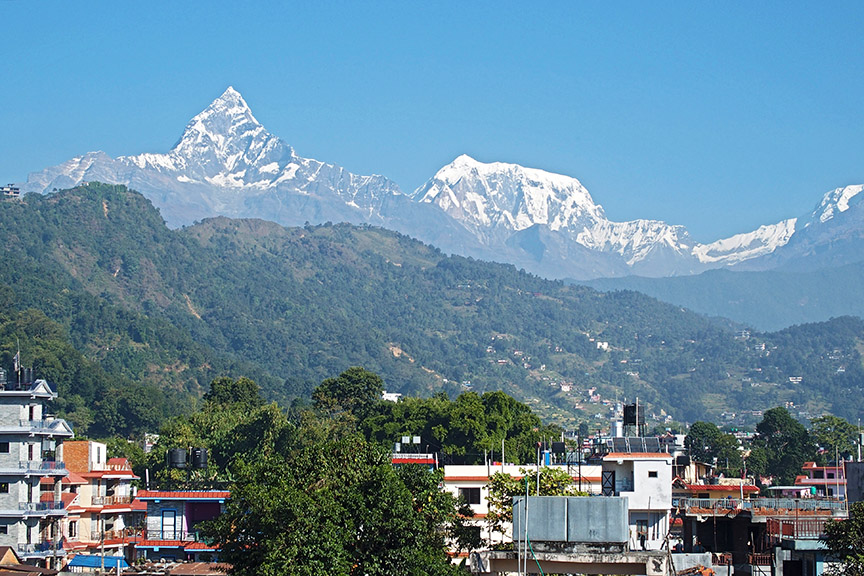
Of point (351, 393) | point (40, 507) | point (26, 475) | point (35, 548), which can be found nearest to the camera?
point (35, 548)

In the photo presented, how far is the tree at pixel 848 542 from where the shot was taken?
48.8 m

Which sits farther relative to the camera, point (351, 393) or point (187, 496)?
point (351, 393)

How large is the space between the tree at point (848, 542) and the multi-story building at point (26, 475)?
41599mm

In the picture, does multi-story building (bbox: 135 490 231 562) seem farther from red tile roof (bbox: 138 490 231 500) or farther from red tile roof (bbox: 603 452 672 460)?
red tile roof (bbox: 603 452 672 460)

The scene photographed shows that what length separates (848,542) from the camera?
1973 inches

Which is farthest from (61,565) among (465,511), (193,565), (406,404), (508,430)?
(406,404)

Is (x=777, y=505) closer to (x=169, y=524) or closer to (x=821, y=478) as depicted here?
(x=169, y=524)

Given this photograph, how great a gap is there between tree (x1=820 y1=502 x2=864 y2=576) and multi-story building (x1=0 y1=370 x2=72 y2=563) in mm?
41599

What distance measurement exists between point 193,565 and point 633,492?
21750mm

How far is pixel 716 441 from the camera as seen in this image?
186m

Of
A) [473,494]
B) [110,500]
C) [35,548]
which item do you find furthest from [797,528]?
[110,500]

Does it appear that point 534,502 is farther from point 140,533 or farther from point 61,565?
point 140,533

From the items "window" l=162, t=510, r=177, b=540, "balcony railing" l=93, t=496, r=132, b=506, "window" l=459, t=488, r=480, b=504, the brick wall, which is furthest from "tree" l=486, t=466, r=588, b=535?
the brick wall

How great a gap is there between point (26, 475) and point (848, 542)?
43.8 m
